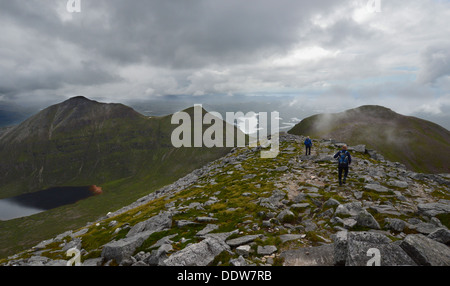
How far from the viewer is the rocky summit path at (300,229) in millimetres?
9003

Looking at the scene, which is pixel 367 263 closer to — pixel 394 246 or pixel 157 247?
pixel 394 246

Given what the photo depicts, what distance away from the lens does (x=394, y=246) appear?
823 centimetres

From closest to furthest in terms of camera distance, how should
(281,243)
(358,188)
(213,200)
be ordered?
(281,243), (358,188), (213,200)

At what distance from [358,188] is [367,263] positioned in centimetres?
1552

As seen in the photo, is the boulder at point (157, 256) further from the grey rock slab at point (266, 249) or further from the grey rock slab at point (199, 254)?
the grey rock slab at point (266, 249)

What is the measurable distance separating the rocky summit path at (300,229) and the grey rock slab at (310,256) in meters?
0.04

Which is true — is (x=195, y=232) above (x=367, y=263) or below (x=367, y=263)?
below

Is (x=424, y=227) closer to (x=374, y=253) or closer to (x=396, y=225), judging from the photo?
(x=396, y=225)

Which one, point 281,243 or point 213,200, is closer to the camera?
Answer: point 281,243

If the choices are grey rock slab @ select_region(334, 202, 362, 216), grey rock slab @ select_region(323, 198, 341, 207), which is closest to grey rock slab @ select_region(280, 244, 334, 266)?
grey rock slab @ select_region(334, 202, 362, 216)

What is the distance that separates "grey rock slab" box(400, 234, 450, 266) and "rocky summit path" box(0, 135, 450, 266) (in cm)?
4

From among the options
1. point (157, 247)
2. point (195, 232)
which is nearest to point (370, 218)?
point (195, 232)

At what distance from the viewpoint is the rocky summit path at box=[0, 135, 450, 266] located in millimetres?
9003

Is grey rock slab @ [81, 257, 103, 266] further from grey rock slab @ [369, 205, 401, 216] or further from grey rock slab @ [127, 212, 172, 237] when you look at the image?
grey rock slab @ [369, 205, 401, 216]
